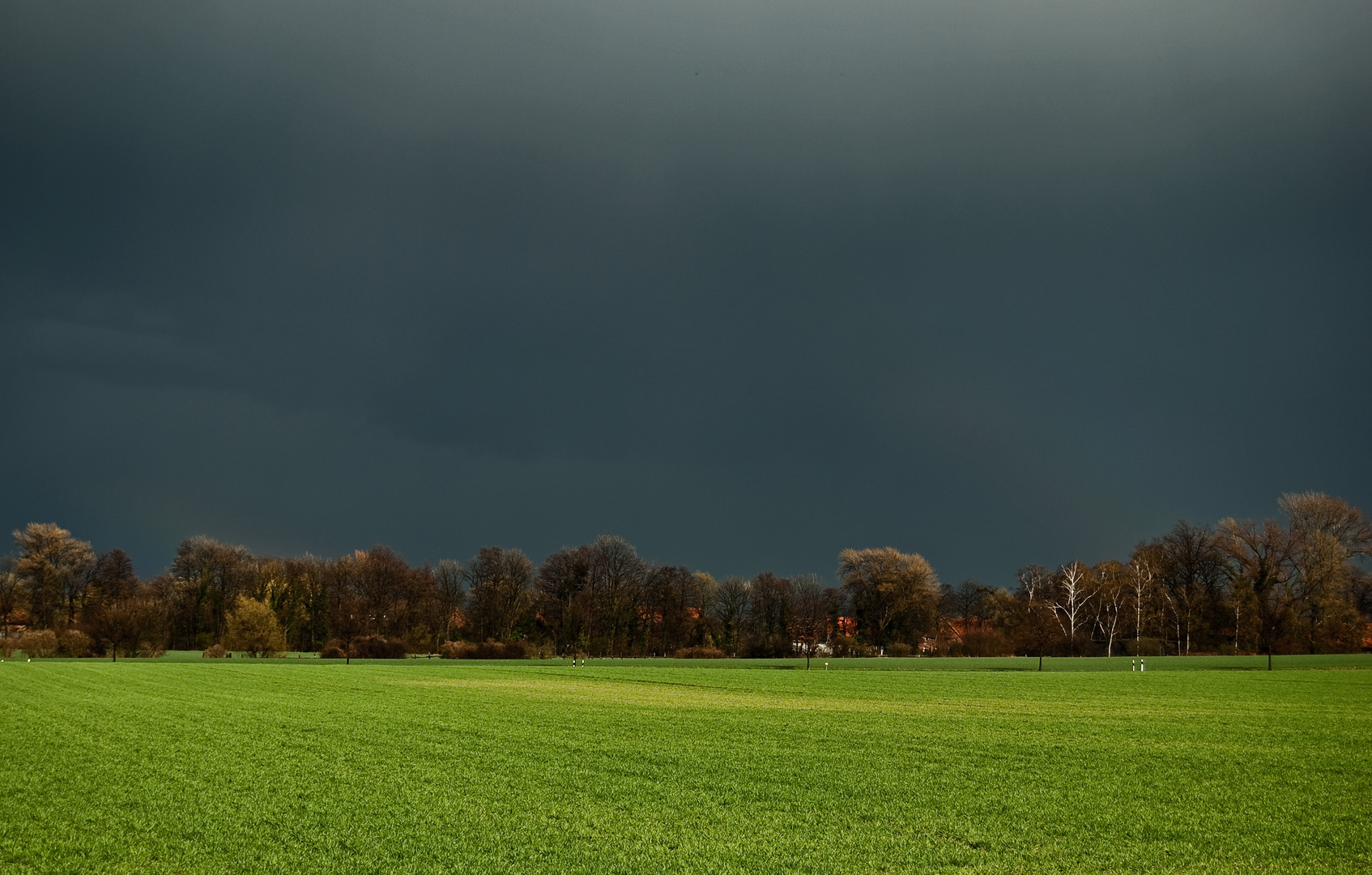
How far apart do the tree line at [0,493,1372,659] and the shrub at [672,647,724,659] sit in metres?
0.51

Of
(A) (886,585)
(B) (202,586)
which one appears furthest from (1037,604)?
(B) (202,586)

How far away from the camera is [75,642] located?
214 ft

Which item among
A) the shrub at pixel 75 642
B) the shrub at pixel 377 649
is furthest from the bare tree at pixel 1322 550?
the shrub at pixel 75 642

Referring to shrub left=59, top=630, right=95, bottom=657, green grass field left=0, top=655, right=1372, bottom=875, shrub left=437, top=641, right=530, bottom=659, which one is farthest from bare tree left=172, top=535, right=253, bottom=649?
green grass field left=0, top=655, right=1372, bottom=875

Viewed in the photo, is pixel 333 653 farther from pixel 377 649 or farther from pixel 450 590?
pixel 450 590

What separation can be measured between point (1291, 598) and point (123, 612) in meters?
93.8

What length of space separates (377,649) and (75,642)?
→ 21098 millimetres

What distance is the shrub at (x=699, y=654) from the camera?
82562mm

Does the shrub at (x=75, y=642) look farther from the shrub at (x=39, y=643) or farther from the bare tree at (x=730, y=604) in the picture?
the bare tree at (x=730, y=604)

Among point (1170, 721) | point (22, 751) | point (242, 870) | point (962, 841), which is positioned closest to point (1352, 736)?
point (1170, 721)

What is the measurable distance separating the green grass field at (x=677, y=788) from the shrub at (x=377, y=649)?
4957 centimetres

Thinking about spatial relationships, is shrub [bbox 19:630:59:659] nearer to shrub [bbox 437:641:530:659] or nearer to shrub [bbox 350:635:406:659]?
shrub [bbox 350:635:406:659]

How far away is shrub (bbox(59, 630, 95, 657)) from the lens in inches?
2576

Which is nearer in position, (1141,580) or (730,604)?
(1141,580)
